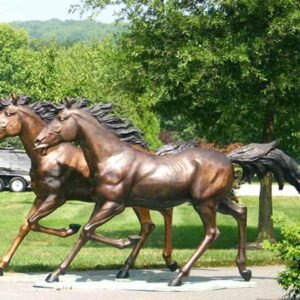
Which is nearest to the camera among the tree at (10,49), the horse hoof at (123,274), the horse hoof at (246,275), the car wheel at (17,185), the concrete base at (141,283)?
the concrete base at (141,283)

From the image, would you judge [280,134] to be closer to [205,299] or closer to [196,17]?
[196,17]

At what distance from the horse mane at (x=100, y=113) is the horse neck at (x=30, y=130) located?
21 cm

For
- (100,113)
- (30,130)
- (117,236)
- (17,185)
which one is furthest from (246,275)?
(17,185)

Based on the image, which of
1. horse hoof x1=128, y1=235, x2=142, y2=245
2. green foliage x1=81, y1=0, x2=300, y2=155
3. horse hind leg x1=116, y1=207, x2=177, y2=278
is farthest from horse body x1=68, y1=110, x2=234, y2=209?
green foliage x1=81, y1=0, x2=300, y2=155

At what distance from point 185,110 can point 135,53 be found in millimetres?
1679

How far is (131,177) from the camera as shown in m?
9.90

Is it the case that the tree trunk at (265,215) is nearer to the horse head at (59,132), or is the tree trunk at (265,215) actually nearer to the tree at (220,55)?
the tree at (220,55)

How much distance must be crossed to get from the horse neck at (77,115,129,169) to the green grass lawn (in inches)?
99.4

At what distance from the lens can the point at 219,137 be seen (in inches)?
712

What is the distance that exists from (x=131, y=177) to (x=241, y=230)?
5.41 ft

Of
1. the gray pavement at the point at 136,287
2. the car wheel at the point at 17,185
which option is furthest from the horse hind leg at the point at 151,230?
the car wheel at the point at 17,185

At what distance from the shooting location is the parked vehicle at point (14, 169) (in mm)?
37000

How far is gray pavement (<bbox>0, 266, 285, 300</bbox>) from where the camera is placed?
9.28m

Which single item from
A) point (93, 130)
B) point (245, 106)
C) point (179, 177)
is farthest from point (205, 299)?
point (245, 106)
